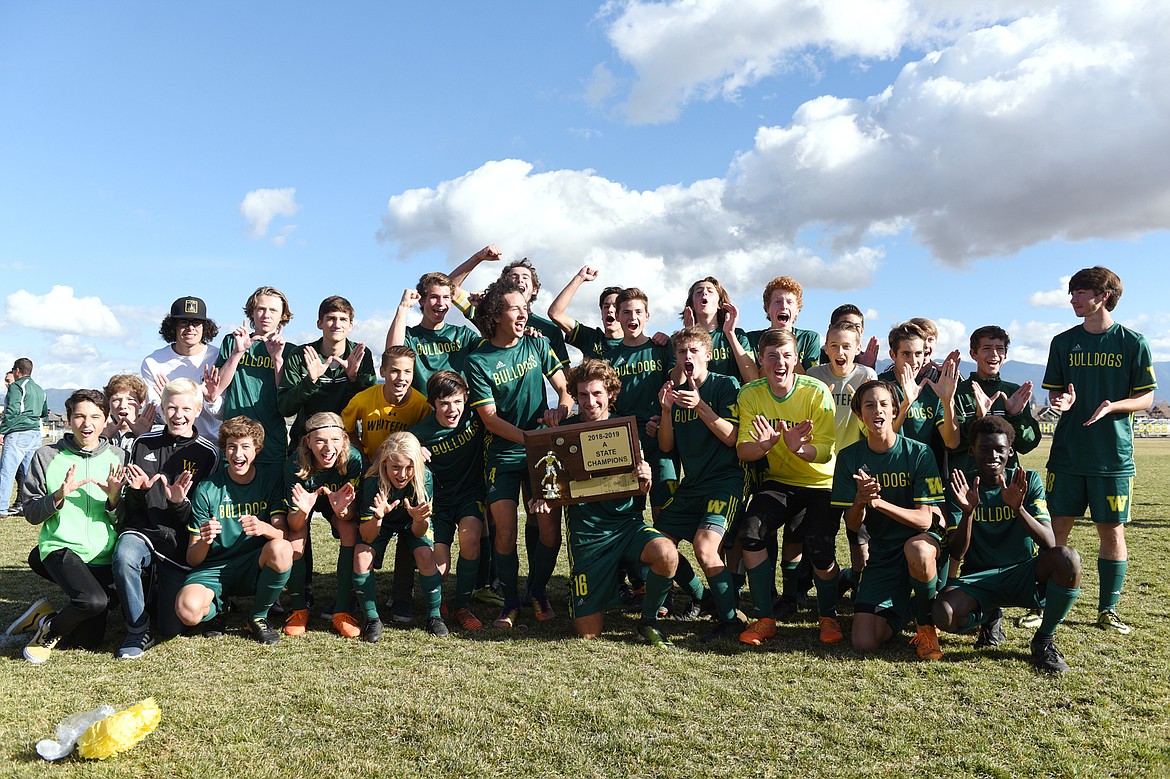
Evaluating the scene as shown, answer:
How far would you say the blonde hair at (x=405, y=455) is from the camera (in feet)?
17.0

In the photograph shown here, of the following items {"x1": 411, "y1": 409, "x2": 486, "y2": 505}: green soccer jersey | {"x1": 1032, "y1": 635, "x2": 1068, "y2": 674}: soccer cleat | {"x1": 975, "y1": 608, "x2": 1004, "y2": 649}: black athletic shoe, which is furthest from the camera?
{"x1": 411, "y1": 409, "x2": 486, "y2": 505}: green soccer jersey

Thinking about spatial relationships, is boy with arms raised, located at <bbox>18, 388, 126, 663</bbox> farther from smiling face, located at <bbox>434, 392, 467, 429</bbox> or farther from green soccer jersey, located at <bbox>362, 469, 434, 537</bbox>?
smiling face, located at <bbox>434, 392, 467, 429</bbox>

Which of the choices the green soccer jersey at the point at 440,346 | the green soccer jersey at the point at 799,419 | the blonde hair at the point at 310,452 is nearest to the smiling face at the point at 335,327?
the green soccer jersey at the point at 440,346

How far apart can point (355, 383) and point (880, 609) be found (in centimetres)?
412

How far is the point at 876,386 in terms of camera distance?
4781 mm

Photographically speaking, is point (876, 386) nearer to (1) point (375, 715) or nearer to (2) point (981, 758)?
(2) point (981, 758)

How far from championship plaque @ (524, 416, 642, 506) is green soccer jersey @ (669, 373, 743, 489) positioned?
522mm

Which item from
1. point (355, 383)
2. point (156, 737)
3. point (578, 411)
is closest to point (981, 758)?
point (578, 411)

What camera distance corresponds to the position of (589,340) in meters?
6.64

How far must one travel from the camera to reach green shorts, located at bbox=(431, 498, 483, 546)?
5730 millimetres

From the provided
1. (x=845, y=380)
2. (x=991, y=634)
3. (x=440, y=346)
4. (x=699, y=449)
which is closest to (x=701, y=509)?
(x=699, y=449)

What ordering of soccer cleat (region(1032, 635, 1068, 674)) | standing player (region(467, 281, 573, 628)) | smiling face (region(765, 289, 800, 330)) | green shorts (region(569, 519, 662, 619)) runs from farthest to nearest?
smiling face (region(765, 289, 800, 330))
standing player (region(467, 281, 573, 628))
green shorts (region(569, 519, 662, 619))
soccer cleat (region(1032, 635, 1068, 674))

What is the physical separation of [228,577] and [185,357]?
1.95 metres

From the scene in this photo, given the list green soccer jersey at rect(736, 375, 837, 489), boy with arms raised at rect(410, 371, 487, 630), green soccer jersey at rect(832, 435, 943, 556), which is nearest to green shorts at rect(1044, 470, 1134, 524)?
green soccer jersey at rect(832, 435, 943, 556)
